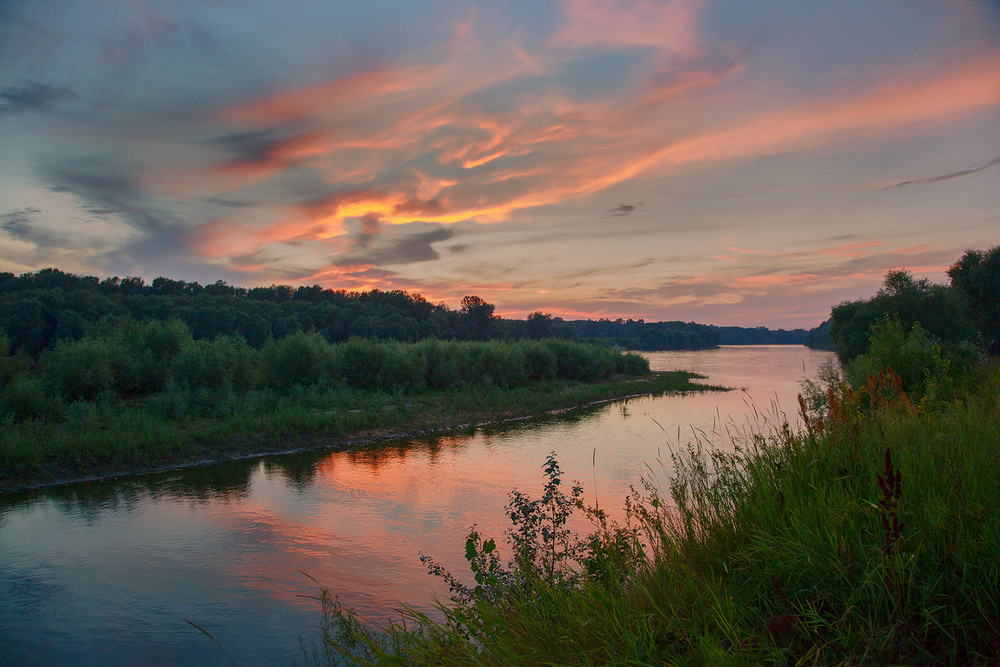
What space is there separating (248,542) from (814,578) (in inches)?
445

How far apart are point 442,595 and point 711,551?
19.3ft

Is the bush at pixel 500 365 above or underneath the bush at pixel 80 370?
underneath

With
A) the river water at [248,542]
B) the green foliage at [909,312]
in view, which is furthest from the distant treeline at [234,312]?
the green foliage at [909,312]

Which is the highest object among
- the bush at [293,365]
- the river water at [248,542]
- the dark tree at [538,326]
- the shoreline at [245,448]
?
the dark tree at [538,326]

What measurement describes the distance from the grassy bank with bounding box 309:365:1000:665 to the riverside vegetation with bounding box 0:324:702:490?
1853cm

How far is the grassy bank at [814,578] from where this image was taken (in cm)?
246

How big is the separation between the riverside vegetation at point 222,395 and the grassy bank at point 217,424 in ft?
0.16

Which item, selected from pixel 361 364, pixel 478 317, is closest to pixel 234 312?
pixel 361 364

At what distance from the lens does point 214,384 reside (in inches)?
1059

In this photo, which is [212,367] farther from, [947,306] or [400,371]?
[947,306]

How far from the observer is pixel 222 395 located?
80.5 feet

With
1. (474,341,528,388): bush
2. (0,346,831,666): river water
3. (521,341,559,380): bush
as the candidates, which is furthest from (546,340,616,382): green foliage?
(0,346,831,666): river water

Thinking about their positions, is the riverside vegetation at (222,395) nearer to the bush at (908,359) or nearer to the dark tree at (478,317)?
the bush at (908,359)

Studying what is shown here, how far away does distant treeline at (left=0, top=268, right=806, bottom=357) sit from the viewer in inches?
1677
